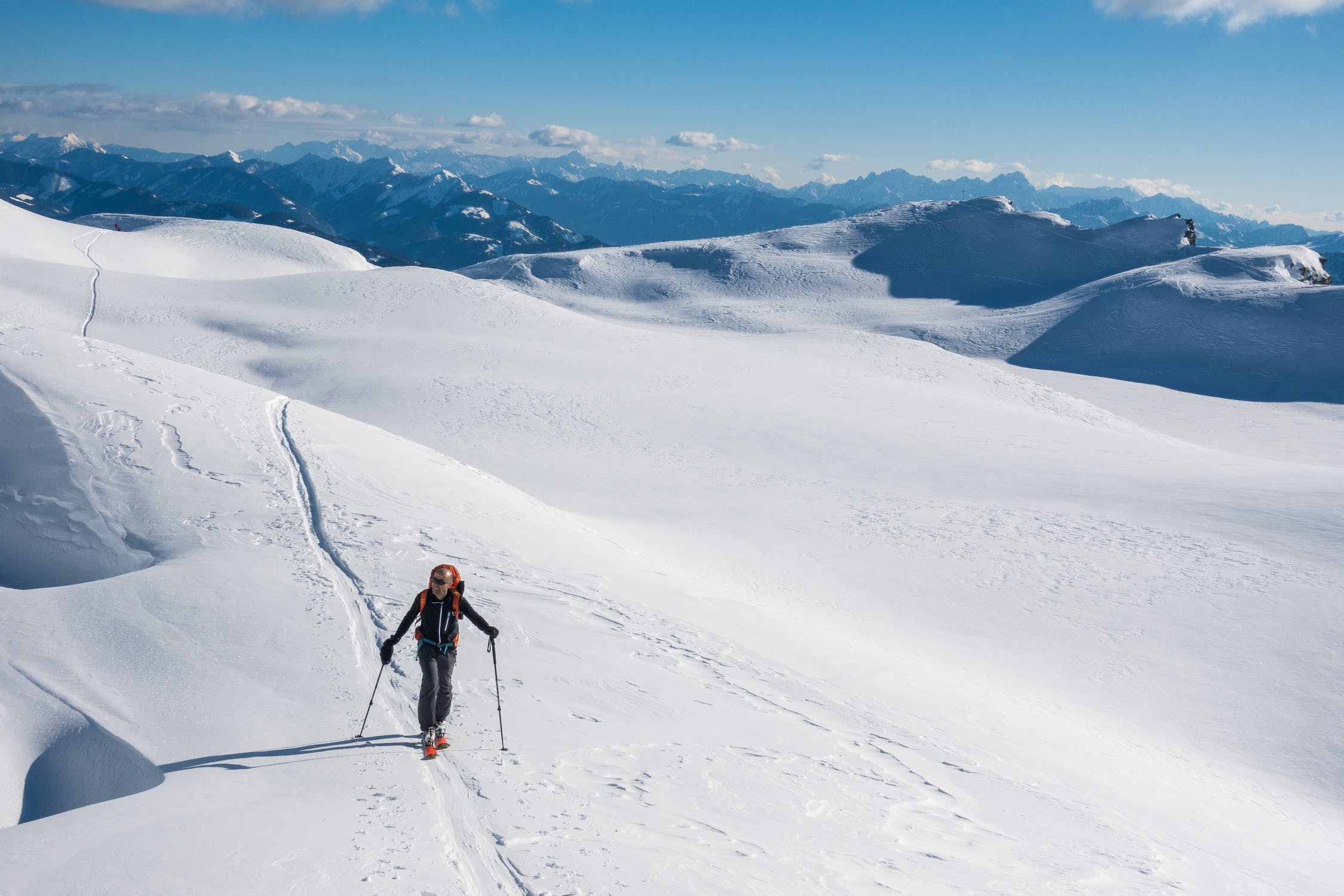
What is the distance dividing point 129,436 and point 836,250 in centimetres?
9952

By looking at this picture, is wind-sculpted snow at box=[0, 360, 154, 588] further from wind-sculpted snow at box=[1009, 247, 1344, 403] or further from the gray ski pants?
wind-sculpted snow at box=[1009, 247, 1344, 403]

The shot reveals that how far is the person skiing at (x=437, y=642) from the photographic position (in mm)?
7223

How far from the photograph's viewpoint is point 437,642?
24.0 ft

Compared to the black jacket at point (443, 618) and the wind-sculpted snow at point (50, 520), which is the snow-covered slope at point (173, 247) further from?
the black jacket at point (443, 618)

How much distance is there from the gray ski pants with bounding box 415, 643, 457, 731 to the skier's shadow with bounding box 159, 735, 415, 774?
350 mm

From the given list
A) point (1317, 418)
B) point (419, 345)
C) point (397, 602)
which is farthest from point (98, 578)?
point (1317, 418)

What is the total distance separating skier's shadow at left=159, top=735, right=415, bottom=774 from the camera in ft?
22.0

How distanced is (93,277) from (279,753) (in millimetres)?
45828

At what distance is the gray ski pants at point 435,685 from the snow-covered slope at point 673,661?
0.41 metres

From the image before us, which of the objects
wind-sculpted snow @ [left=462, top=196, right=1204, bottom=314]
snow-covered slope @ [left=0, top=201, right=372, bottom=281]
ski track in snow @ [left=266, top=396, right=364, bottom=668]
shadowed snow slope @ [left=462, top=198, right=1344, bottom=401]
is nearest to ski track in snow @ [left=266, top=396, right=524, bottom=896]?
ski track in snow @ [left=266, top=396, right=364, bottom=668]

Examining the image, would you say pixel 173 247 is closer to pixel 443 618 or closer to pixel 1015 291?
pixel 443 618

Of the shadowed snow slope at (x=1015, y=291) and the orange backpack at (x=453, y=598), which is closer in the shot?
the orange backpack at (x=453, y=598)

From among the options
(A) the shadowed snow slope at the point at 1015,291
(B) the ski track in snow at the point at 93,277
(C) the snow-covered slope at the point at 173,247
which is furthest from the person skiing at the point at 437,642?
(A) the shadowed snow slope at the point at 1015,291

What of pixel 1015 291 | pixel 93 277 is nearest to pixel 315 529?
pixel 93 277
